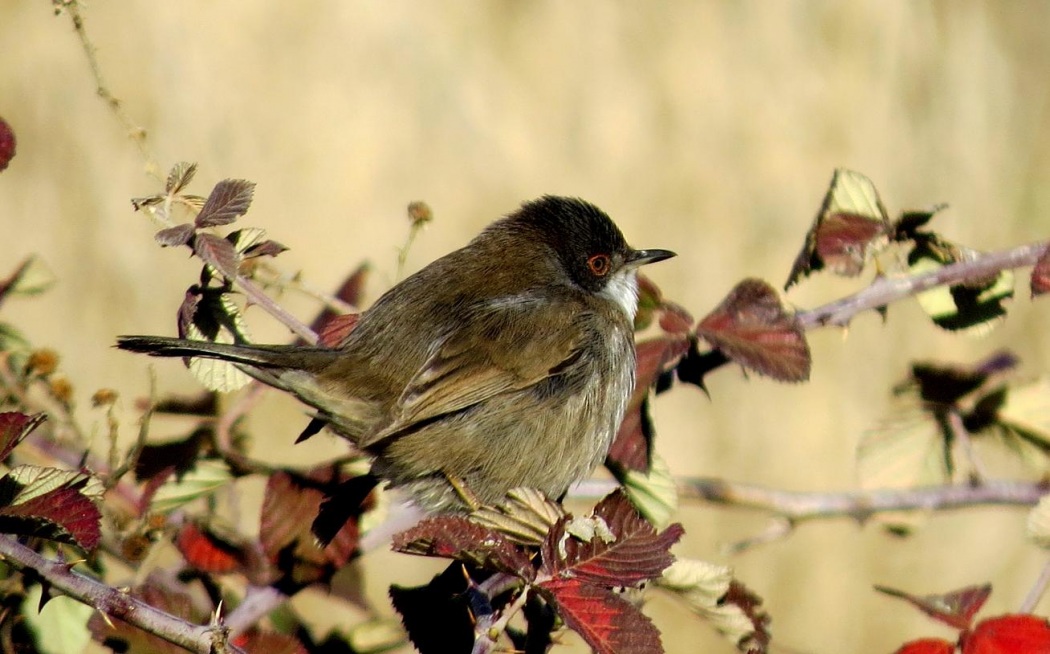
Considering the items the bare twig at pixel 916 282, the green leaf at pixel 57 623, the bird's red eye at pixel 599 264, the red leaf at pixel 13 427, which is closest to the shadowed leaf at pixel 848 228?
the bare twig at pixel 916 282

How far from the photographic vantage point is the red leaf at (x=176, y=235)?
237cm

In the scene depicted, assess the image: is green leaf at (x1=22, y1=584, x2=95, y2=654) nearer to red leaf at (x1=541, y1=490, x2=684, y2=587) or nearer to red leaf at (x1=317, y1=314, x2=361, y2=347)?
red leaf at (x1=317, y1=314, x2=361, y2=347)

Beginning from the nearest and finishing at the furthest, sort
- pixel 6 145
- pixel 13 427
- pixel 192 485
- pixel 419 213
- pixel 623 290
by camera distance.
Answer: pixel 13 427 → pixel 6 145 → pixel 192 485 → pixel 419 213 → pixel 623 290

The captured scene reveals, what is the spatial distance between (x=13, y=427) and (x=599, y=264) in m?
2.11

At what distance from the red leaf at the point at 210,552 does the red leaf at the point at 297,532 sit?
0.36ft

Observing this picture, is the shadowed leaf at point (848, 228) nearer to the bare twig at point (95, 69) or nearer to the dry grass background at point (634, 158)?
the bare twig at point (95, 69)

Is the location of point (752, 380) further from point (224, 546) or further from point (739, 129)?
point (224, 546)

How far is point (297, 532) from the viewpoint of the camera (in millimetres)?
2699

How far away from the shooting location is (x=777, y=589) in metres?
5.75

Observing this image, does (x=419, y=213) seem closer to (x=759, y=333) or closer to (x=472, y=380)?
(x=472, y=380)

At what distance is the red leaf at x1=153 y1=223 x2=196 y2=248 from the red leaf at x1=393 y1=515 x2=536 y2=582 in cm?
82

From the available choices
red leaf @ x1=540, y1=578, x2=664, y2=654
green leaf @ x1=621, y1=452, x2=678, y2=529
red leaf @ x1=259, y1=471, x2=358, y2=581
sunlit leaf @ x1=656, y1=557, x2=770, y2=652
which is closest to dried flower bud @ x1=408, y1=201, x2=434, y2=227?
red leaf @ x1=259, y1=471, x2=358, y2=581

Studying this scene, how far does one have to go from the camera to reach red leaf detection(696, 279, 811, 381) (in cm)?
267

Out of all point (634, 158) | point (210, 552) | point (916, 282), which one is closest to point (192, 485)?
point (210, 552)
